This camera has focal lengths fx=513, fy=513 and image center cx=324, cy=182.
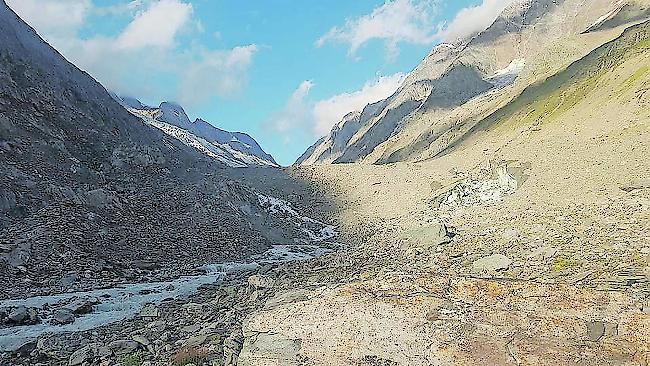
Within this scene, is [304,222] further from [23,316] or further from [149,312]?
[23,316]

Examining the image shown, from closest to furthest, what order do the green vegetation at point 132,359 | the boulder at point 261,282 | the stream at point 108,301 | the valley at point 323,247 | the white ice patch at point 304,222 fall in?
the valley at point 323,247
the green vegetation at point 132,359
the stream at point 108,301
the boulder at point 261,282
the white ice patch at point 304,222

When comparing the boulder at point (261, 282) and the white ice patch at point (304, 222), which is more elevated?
the white ice patch at point (304, 222)

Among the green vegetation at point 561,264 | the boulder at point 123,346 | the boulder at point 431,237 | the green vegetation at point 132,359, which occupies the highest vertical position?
the boulder at point 431,237

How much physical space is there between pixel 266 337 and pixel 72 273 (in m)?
21.0

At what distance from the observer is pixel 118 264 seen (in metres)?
31.9

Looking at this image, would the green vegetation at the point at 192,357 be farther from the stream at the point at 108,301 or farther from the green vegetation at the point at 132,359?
the stream at the point at 108,301

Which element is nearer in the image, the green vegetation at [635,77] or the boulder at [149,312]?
the boulder at [149,312]

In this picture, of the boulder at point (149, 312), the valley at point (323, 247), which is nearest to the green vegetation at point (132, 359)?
the valley at point (323, 247)

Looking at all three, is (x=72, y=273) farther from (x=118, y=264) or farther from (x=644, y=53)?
(x=644, y=53)

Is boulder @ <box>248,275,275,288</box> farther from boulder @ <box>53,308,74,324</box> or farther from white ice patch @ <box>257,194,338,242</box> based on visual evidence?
white ice patch @ <box>257,194,338,242</box>

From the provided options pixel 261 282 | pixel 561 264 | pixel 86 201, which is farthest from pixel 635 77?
pixel 86 201

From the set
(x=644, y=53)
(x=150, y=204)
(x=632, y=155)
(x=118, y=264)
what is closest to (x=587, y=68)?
(x=644, y=53)

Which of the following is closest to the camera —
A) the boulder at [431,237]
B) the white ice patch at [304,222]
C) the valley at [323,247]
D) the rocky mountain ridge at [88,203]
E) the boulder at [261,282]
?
the valley at [323,247]

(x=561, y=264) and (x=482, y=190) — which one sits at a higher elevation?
(x=482, y=190)
